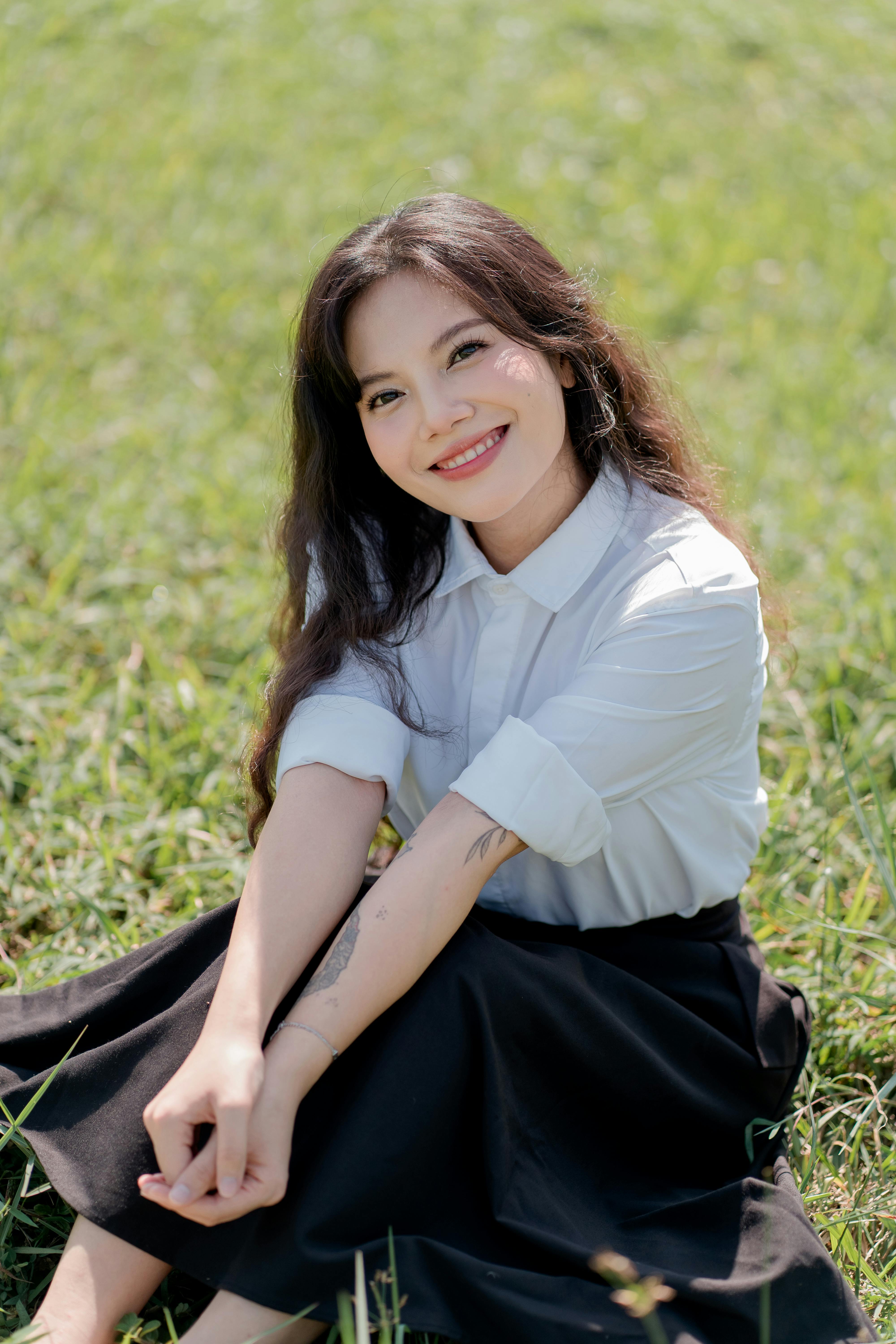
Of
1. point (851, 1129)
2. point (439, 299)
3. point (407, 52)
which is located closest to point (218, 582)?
point (439, 299)

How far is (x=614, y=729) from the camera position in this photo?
182 cm

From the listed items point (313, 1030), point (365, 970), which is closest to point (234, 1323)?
point (313, 1030)

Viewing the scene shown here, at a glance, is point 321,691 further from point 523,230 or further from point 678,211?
point 678,211

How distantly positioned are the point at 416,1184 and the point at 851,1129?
969mm

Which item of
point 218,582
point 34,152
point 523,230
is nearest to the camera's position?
point 523,230

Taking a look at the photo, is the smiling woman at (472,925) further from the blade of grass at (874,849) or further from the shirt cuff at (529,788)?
the blade of grass at (874,849)

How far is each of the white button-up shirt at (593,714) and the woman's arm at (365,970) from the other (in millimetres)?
70

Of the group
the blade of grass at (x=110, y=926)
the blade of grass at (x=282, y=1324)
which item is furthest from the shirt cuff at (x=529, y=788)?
the blade of grass at (x=110, y=926)

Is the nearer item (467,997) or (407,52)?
(467,997)

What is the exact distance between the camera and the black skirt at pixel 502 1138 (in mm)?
1582

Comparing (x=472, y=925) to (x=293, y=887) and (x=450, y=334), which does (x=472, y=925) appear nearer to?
(x=293, y=887)

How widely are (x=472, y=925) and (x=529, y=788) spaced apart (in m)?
0.23

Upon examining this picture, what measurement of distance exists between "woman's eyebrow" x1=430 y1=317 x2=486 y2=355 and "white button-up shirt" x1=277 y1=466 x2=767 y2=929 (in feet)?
1.11

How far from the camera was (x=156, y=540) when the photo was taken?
3.71 metres
